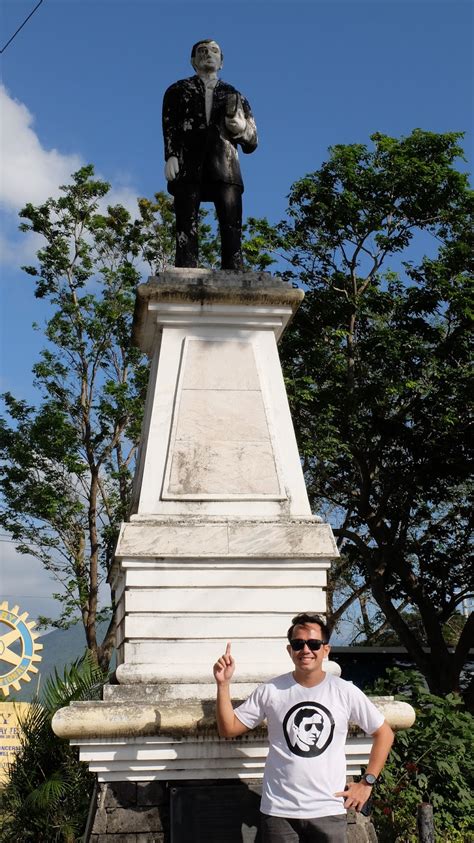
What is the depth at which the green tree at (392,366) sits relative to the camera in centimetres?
1526

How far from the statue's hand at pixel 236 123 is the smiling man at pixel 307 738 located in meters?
3.72

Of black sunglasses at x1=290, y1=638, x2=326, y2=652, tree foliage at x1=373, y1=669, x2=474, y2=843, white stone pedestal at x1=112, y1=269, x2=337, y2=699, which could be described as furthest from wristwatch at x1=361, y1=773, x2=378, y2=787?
tree foliage at x1=373, y1=669, x2=474, y2=843

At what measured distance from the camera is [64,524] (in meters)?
19.0

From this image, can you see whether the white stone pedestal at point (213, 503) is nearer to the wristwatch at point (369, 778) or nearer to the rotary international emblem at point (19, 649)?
the wristwatch at point (369, 778)

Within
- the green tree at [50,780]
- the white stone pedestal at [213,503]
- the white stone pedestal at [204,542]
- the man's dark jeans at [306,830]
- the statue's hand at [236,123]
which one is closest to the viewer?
the man's dark jeans at [306,830]

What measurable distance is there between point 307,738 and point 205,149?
4.19 metres

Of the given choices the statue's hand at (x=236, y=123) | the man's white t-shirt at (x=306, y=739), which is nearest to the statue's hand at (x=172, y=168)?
the statue's hand at (x=236, y=123)

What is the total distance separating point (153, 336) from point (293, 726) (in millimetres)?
3057

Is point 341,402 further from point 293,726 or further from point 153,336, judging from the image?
point 293,726

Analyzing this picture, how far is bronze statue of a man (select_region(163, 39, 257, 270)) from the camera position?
621cm

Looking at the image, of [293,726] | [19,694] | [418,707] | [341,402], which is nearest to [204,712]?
[293,726]

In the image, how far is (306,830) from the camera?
362cm

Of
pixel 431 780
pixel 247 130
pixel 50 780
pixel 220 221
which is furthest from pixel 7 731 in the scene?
pixel 247 130

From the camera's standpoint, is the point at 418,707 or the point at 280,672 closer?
the point at 280,672
